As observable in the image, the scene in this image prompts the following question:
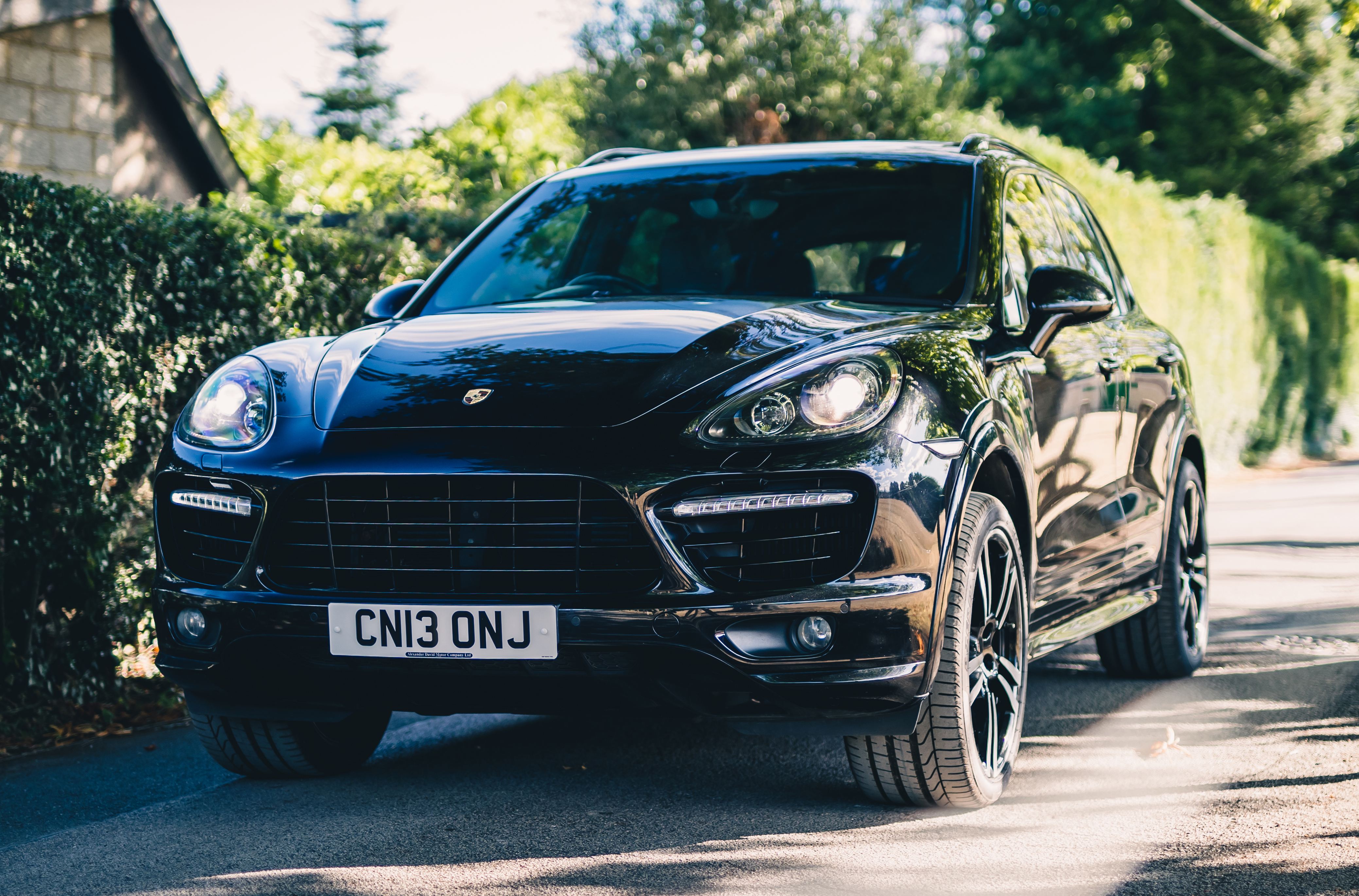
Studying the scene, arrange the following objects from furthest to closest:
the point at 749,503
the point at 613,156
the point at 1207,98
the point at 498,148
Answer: the point at 1207,98
the point at 498,148
the point at 613,156
the point at 749,503

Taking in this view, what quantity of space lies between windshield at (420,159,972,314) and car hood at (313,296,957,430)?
400 millimetres

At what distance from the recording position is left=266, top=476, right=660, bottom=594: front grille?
130 inches

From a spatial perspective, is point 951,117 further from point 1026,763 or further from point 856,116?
point 1026,763

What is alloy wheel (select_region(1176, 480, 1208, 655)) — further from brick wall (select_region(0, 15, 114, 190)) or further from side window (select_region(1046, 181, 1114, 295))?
brick wall (select_region(0, 15, 114, 190))

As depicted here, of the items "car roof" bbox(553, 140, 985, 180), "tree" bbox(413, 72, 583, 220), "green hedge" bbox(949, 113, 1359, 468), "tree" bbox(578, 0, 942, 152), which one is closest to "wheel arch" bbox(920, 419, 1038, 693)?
"car roof" bbox(553, 140, 985, 180)

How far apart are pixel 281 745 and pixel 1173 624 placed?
3.39 m

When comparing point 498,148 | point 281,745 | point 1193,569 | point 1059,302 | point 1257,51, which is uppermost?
point 1257,51

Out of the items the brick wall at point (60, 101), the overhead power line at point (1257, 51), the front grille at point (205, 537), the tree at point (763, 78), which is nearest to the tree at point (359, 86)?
the overhead power line at point (1257, 51)

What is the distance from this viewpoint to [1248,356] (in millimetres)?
21531

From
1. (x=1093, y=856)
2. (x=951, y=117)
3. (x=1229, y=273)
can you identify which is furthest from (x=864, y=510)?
(x=1229, y=273)

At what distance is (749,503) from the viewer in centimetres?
324

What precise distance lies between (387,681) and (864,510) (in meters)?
1.21

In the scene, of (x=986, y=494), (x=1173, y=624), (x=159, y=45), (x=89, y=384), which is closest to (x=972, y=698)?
(x=986, y=494)

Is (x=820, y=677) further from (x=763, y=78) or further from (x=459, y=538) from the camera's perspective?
(x=763, y=78)
